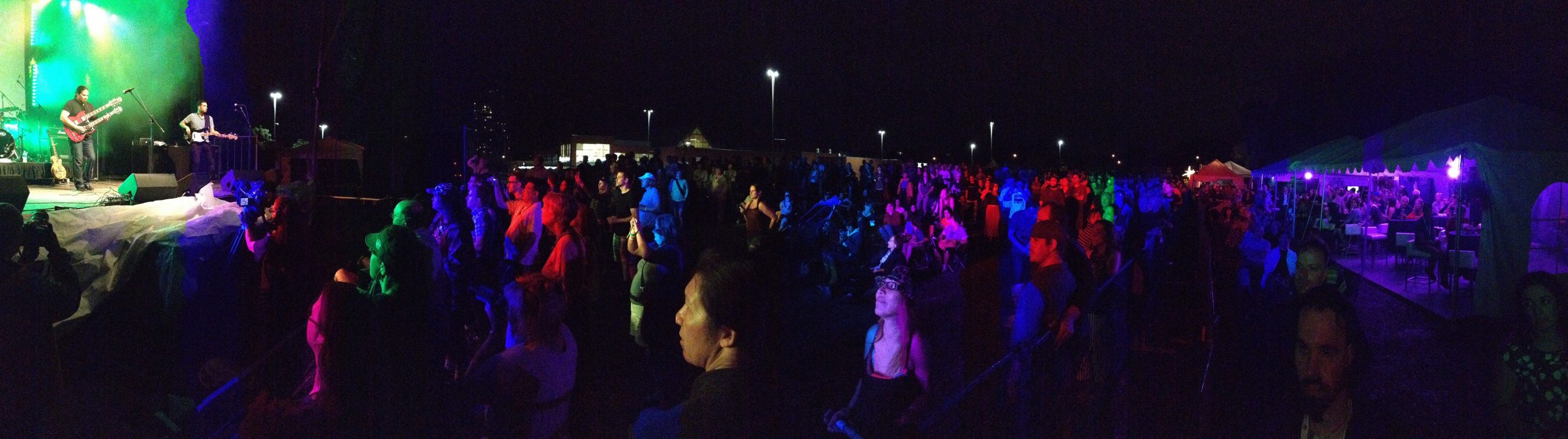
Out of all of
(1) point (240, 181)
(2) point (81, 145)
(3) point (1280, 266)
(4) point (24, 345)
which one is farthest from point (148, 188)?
(3) point (1280, 266)

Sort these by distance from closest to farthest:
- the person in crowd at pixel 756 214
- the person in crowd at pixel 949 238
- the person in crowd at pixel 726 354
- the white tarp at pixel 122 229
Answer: the person in crowd at pixel 726 354
the white tarp at pixel 122 229
the person in crowd at pixel 949 238
the person in crowd at pixel 756 214

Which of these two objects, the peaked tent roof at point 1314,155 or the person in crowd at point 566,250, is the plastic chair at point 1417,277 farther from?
the person in crowd at point 566,250

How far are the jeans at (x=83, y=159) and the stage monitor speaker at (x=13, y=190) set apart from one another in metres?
4.28

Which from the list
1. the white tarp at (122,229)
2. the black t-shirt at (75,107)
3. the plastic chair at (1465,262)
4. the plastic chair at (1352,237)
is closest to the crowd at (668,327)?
the white tarp at (122,229)

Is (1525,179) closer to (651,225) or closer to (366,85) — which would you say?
(651,225)

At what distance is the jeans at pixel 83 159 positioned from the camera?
963 centimetres

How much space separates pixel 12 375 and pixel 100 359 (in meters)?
0.80

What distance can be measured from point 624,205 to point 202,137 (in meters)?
6.98

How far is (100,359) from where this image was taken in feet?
9.73

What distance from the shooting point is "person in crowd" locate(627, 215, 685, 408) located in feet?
18.6

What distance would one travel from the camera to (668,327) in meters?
7.43

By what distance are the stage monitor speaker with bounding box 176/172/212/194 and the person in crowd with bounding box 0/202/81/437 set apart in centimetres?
717

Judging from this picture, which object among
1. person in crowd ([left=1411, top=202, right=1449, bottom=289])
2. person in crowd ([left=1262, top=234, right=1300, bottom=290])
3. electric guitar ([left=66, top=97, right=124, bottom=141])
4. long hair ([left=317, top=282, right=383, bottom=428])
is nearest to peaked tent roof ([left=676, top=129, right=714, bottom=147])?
person in crowd ([left=1411, top=202, right=1449, bottom=289])

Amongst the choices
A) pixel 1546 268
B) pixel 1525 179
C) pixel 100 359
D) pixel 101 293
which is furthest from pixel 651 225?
pixel 1546 268
